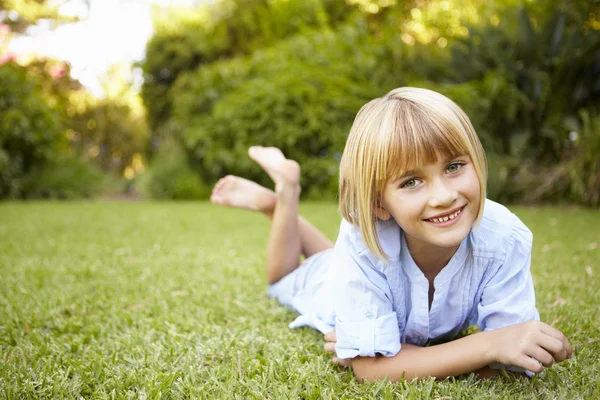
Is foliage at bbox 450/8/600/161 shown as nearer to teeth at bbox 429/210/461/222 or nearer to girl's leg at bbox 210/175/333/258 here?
girl's leg at bbox 210/175/333/258

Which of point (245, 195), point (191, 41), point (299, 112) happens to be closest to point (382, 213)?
point (245, 195)

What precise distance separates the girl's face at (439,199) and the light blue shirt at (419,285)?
0.47 feet

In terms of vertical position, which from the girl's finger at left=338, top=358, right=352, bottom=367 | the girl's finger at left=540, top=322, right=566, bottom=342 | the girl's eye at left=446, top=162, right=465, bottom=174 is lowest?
the girl's finger at left=338, top=358, right=352, bottom=367

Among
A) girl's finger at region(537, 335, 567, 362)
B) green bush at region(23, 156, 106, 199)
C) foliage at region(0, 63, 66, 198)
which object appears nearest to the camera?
girl's finger at region(537, 335, 567, 362)

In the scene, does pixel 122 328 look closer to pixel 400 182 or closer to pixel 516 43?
pixel 400 182

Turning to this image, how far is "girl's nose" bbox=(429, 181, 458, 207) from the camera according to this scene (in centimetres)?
133

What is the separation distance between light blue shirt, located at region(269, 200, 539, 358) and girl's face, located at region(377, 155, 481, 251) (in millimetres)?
143

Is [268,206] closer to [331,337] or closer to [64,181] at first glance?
[331,337]

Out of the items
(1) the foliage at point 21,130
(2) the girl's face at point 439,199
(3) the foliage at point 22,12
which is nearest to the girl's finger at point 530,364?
(2) the girl's face at point 439,199

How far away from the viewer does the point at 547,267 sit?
2.91 metres

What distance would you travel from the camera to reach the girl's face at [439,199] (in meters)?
1.35

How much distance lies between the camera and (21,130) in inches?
292

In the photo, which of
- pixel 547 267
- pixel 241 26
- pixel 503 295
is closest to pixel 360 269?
pixel 503 295

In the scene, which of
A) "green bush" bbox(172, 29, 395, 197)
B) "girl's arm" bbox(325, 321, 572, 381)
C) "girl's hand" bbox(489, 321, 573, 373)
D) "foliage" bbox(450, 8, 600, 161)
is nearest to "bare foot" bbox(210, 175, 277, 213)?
"girl's arm" bbox(325, 321, 572, 381)
